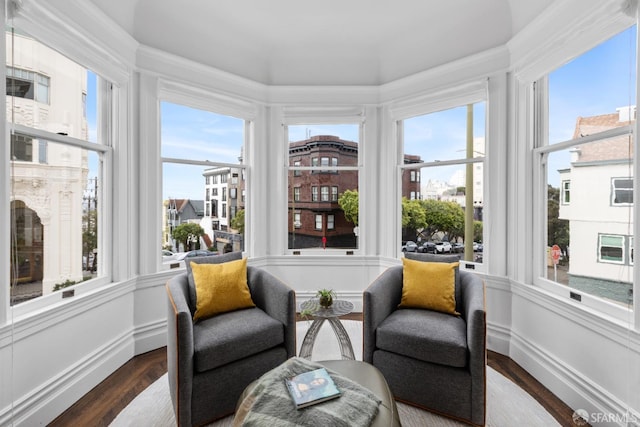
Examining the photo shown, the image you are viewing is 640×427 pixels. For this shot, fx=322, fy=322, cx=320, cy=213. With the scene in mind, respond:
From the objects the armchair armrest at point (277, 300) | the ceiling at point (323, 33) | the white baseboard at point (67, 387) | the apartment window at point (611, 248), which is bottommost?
the white baseboard at point (67, 387)

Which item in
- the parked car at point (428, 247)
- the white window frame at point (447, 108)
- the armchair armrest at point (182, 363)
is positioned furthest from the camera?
the parked car at point (428, 247)

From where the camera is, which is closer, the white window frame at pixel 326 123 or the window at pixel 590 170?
the window at pixel 590 170

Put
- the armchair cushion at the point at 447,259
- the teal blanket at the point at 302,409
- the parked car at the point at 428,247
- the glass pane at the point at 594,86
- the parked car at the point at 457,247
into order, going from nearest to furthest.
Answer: the teal blanket at the point at 302,409, the glass pane at the point at 594,86, the armchair cushion at the point at 447,259, the parked car at the point at 457,247, the parked car at the point at 428,247

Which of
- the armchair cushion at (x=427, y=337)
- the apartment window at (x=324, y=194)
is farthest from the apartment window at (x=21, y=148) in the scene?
the apartment window at (x=324, y=194)

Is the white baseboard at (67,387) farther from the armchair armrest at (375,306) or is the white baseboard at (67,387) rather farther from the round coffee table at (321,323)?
the armchair armrest at (375,306)

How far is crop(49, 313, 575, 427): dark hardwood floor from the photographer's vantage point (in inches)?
76.5

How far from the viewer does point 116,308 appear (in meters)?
2.54

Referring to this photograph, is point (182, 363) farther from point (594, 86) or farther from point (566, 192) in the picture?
point (594, 86)

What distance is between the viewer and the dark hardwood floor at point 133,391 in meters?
1.94

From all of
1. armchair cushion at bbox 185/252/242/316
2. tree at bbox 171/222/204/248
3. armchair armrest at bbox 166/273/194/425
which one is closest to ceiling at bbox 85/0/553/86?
tree at bbox 171/222/204/248

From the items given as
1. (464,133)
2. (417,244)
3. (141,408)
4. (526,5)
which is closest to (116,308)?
(141,408)

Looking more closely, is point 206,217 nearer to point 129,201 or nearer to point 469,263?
point 129,201

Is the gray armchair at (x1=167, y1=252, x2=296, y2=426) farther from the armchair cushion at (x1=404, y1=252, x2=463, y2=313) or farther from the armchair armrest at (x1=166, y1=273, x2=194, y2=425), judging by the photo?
the armchair cushion at (x1=404, y1=252, x2=463, y2=313)

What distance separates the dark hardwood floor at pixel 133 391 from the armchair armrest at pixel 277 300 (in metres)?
0.94
